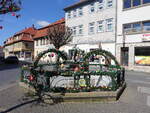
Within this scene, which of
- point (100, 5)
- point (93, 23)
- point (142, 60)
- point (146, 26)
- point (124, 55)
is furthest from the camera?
point (93, 23)

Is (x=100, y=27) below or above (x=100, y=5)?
below

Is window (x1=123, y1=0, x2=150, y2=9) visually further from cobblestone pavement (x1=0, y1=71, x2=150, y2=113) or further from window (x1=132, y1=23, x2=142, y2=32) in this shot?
cobblestone pavement (x1=0, y1=71, x2=150, y2=113)

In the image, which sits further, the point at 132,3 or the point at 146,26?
the point at 132,3

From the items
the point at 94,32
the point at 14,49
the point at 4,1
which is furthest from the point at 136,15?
the point at 14,49

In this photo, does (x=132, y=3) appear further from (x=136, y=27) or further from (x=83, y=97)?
(x=83, y=97)

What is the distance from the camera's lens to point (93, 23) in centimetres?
2498

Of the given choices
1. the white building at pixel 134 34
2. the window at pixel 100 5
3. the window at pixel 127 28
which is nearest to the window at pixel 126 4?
the white building at pixel 134 34

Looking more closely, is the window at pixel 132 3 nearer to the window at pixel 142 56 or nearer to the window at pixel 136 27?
the window at pixel 136 27

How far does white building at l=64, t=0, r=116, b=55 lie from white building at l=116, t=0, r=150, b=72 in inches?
44.6

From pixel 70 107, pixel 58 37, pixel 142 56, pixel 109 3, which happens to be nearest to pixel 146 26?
pixel 142 56

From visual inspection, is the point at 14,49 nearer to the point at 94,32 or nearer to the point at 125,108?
the point at 94,32

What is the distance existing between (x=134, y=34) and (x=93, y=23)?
298 inches

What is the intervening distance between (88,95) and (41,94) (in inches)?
71.2

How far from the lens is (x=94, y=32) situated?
2477 centimetres
